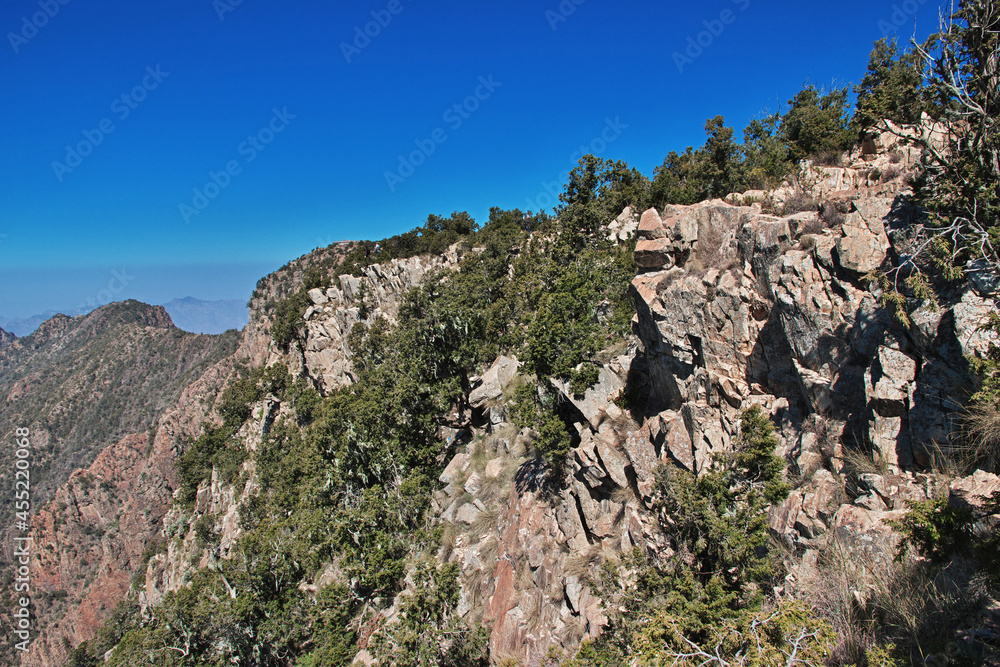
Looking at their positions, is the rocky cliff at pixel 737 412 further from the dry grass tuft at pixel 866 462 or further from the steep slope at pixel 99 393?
the steep slope at pixel 99 393

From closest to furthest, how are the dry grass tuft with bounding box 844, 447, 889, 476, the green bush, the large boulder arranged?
the dry grass tuft with bounding box 844, 447, 889, 476
the green bush
the large boulder

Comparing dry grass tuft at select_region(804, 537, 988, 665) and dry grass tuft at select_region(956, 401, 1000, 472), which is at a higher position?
dry grass tuft at select_region(956, 401, 1000, 472)

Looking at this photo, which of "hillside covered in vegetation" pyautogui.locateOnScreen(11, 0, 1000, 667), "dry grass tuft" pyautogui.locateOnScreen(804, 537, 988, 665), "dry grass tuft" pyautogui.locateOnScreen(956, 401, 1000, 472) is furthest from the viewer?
"hillside covered in vegetation" pyautogui.locateOnScreen(11, 0, 1000, 667)

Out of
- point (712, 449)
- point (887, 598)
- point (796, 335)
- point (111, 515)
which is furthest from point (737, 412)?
point (111, 515)

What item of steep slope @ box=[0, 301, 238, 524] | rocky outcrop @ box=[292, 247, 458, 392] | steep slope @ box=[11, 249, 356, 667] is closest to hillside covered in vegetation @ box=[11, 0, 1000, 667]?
rocky outcrop @ box=[292, 247, 458, 392]

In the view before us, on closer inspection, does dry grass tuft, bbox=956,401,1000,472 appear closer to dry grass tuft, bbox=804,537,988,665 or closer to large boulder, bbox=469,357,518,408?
dry grass tuft, bbox=804,537,988,665

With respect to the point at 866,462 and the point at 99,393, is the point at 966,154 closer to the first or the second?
the point at 866,462

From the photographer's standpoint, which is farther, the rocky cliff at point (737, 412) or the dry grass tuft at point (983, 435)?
the rocky cliff at point (737, 412)

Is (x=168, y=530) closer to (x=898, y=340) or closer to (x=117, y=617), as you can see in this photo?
(x=117, y=617)

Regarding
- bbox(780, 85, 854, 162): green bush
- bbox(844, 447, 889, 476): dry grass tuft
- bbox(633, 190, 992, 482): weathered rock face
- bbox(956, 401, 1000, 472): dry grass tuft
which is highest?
bbox(780, 85, 854, 162): green bush

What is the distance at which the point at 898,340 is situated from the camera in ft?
30.1

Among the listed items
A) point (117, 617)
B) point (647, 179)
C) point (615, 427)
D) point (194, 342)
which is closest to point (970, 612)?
point (615, 427)

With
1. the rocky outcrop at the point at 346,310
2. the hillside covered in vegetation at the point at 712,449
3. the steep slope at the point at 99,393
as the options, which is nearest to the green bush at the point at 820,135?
the hillside covered in vegetation at the point at 712,449

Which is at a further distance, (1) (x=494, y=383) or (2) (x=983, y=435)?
(1) (x=494, y=383)
